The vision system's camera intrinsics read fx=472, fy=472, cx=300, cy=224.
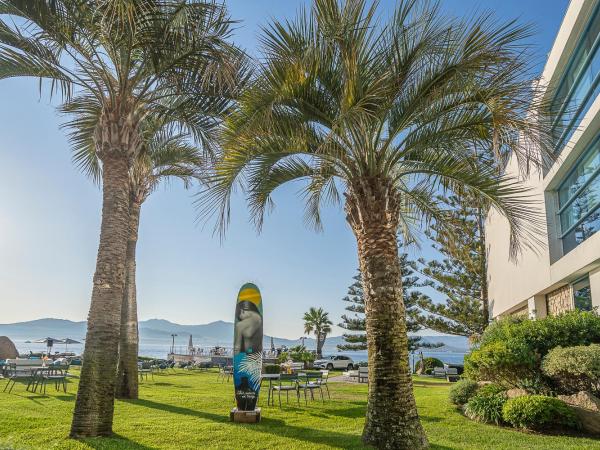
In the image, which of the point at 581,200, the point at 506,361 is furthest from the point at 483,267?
the point at 506,361

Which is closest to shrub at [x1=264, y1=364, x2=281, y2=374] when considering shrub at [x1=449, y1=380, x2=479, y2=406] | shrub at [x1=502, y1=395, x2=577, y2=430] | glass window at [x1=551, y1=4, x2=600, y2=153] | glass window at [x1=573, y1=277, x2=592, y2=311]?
shrub at [x1=449, y1=380, x2=479, y2=406]

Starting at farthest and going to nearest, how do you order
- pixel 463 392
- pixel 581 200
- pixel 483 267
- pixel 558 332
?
pixel 483 267 < pixel 581 200 < pixel 463 392 < pixel 558 332

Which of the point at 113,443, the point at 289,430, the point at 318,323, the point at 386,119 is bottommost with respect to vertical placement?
the point at 289,430

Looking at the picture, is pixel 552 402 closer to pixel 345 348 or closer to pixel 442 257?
pixel 442 257

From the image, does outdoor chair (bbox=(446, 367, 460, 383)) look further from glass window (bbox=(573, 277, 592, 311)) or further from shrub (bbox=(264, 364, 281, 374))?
glass window (bbox=(573, 277, 592, 311))

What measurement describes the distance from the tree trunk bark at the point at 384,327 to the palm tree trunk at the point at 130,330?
705cm

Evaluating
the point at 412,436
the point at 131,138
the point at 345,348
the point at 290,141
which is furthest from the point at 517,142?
the point at 345,348

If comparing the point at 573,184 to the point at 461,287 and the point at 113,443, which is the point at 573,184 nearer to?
the point at 113,443

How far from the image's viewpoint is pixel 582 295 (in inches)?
482

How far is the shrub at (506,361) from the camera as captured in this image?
909 cm

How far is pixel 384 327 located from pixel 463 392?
4.98 metres

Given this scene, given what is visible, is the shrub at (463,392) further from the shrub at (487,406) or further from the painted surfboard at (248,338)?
the painted surfboard at (248,338)

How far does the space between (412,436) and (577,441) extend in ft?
9.51

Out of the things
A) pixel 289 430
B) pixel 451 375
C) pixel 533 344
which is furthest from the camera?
pixel 451 375
